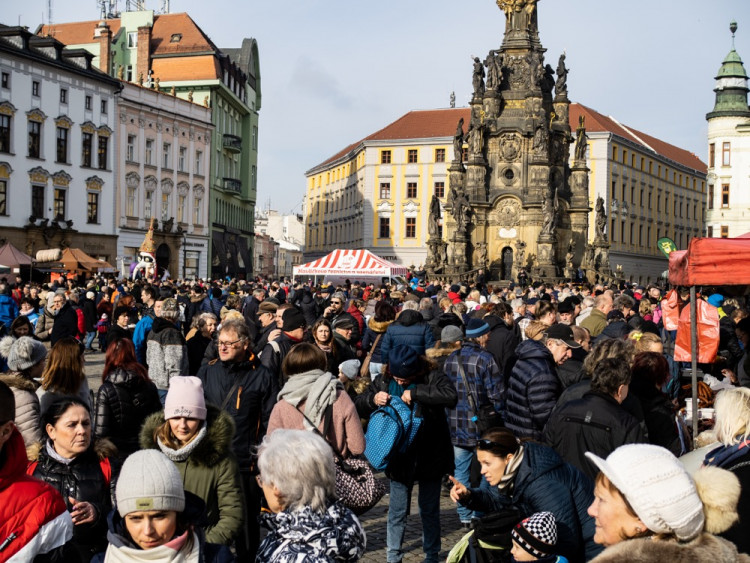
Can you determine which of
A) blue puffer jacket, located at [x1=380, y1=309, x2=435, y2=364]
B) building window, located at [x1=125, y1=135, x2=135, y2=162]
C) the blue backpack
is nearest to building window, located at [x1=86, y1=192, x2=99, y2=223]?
building window, located at [x1=125, y1=135, x2=135, y2=162]

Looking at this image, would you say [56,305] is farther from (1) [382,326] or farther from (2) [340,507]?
(2) [340,507]

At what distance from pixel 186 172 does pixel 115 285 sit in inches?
1487

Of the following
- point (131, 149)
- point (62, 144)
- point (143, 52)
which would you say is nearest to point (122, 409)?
point (62, 144)

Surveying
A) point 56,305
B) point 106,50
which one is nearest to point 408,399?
point 56,305

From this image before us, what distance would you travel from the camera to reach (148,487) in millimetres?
3746

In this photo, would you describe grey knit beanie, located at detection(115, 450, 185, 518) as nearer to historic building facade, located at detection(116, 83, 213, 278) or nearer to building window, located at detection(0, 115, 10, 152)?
building window, located at detection(0, 115, 10, 152)

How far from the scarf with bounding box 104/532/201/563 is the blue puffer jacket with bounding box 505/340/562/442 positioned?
13.4 feet

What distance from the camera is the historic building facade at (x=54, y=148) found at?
4950 cm

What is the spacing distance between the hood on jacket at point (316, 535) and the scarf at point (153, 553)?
12.3 inches

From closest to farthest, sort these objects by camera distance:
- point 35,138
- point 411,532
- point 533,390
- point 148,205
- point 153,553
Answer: point 153,553 → point 533,390 → point 411,532 → point 35,138 → point 148,205

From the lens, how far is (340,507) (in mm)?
3967

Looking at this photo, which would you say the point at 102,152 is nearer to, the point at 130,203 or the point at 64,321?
the point at 130,203

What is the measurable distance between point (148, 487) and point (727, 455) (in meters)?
3.07

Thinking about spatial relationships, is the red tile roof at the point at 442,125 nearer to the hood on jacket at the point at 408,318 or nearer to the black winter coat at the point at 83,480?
the hood on jacket at the point at 408,318
